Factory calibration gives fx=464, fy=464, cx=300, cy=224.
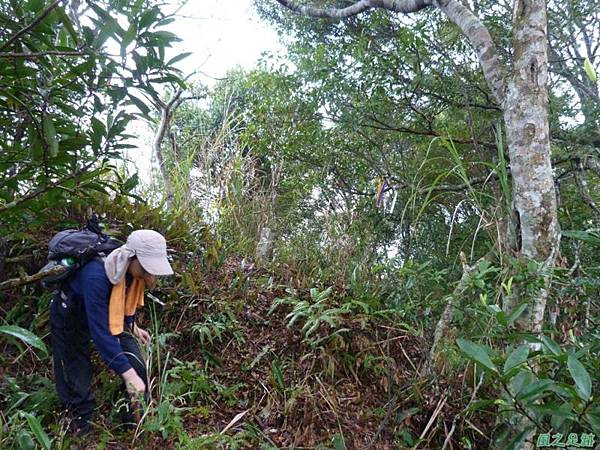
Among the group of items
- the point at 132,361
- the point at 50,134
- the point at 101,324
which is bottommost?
the point at 132,361

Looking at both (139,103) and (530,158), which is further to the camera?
(530,158)

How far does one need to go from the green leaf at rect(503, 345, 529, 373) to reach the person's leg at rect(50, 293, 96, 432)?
215 centimetres

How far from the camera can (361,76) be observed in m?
4.36

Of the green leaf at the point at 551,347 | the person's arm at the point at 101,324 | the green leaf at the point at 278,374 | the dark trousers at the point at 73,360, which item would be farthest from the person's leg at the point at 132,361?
the green leaf at the point at 551,347

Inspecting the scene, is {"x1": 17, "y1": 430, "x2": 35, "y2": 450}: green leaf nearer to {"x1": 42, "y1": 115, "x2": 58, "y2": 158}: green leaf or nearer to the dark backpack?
the dark backpack

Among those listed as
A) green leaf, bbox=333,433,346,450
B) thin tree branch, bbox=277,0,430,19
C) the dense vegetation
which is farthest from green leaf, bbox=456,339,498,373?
thin tree branch, bbox=277,0,430,19

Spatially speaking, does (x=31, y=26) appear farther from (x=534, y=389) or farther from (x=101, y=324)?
(x=534, y=389)

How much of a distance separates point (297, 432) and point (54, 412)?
1.35 m

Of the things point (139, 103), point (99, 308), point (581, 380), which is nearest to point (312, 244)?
point (99, 308)

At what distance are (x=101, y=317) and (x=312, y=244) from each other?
2.36 meters

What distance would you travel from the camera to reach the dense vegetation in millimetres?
1718

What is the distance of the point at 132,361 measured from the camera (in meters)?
2.66

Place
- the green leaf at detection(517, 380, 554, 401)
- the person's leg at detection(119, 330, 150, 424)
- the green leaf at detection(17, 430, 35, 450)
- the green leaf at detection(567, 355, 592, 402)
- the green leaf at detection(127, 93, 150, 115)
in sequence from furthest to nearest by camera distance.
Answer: the person's leg at detection(119, 330, 150, 424) < the green leaf at detection(17, 430, 35, 450) < the green leaf at detection(127, 93, 150, 115) < the green leaf at detection(517, 380, 554, 401) < the green leaf at detection(567, 355, 592, 402)

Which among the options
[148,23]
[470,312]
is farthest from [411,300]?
[148,23]
